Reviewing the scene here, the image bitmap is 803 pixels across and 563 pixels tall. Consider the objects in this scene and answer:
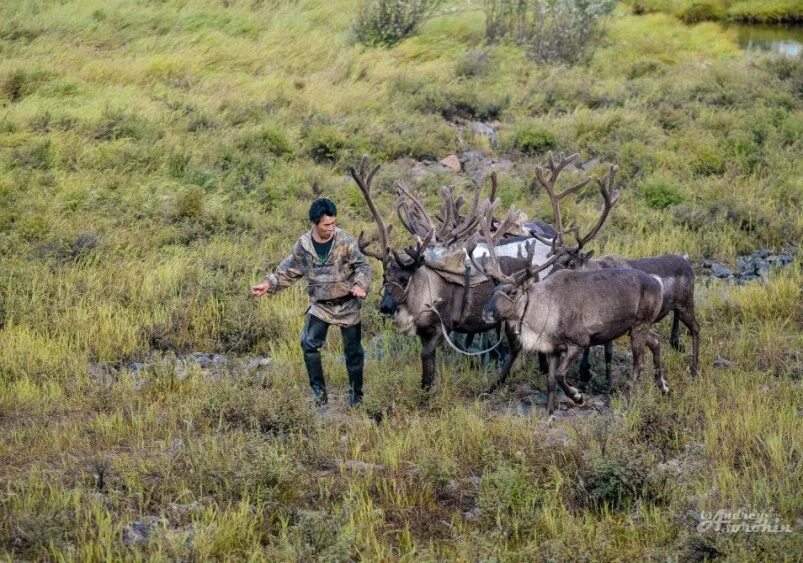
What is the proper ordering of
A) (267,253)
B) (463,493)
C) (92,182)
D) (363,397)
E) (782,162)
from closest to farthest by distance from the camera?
(463,493), (363,397), (267,253), (92,182), (782,162)

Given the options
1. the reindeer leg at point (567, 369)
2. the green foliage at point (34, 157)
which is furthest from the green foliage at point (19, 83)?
the reindeer leg at point (567, 369)

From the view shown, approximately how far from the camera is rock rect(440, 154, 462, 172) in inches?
692

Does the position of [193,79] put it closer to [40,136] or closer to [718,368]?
[40,136]

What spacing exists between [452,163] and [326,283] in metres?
8.52

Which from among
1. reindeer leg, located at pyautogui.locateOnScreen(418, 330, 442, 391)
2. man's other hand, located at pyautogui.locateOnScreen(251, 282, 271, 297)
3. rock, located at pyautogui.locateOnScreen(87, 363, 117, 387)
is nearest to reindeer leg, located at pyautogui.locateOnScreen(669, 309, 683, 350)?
reindeer leg, located at pyautogui.locateOnScreen(418, 330, 442, 391)

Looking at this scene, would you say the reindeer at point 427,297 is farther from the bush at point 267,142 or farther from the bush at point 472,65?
the bush at point 472,65

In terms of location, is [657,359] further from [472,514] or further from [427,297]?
[472,514]

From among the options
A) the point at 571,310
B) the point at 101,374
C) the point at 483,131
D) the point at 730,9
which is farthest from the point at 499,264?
the point at 730,9

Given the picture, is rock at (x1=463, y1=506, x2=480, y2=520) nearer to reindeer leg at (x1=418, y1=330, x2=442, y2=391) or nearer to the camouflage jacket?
reindeer leg at (x1=418, y1=330, x2=442, y2=391)

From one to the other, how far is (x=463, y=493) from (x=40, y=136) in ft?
37.0

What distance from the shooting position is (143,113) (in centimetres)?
1775

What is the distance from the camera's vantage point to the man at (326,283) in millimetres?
9508

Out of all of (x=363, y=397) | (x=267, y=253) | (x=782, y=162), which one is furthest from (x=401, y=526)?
(x=782, y=162)

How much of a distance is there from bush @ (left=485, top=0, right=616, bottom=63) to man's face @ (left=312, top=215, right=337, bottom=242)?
14.5m
